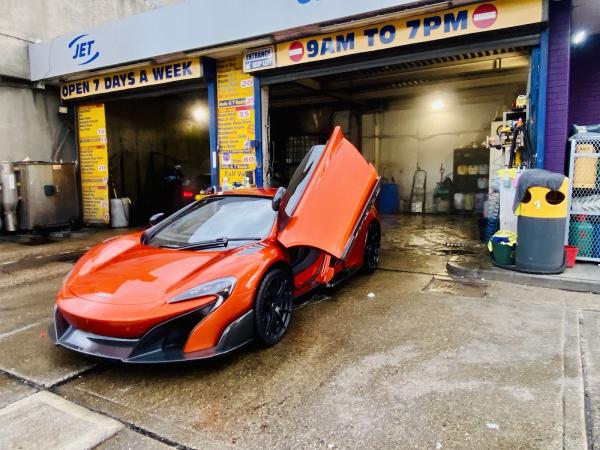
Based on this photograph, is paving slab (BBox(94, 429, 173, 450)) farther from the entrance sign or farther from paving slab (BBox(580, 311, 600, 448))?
the entrance sign

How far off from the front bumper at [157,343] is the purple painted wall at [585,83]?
833 centimetres

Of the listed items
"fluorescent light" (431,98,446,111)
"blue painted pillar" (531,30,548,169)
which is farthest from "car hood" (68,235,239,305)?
"fluorescent light" (431,98,446,111)

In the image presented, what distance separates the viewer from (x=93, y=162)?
35.7 feet

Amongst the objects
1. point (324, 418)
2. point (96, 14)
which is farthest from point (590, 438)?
point (96, 14)

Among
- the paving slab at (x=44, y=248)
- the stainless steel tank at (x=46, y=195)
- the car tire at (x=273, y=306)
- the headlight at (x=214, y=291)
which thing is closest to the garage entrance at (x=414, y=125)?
the paving slab at (x=44, y=248)

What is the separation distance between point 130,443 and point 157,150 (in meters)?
11.3

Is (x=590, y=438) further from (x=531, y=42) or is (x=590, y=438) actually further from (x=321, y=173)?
(x=531, y=42)

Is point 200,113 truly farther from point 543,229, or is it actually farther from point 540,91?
point 543,229

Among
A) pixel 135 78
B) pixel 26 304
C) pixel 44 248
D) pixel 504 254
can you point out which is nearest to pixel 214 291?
pixel 26 304

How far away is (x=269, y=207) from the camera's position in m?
4.07

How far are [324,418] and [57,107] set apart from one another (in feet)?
36.6

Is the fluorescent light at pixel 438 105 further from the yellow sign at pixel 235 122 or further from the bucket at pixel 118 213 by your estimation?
the bucket at pixel 118 213

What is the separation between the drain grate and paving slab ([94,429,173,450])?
3.49 metres

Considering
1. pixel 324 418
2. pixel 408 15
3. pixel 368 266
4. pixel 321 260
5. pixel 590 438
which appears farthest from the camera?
pixel 408 15
